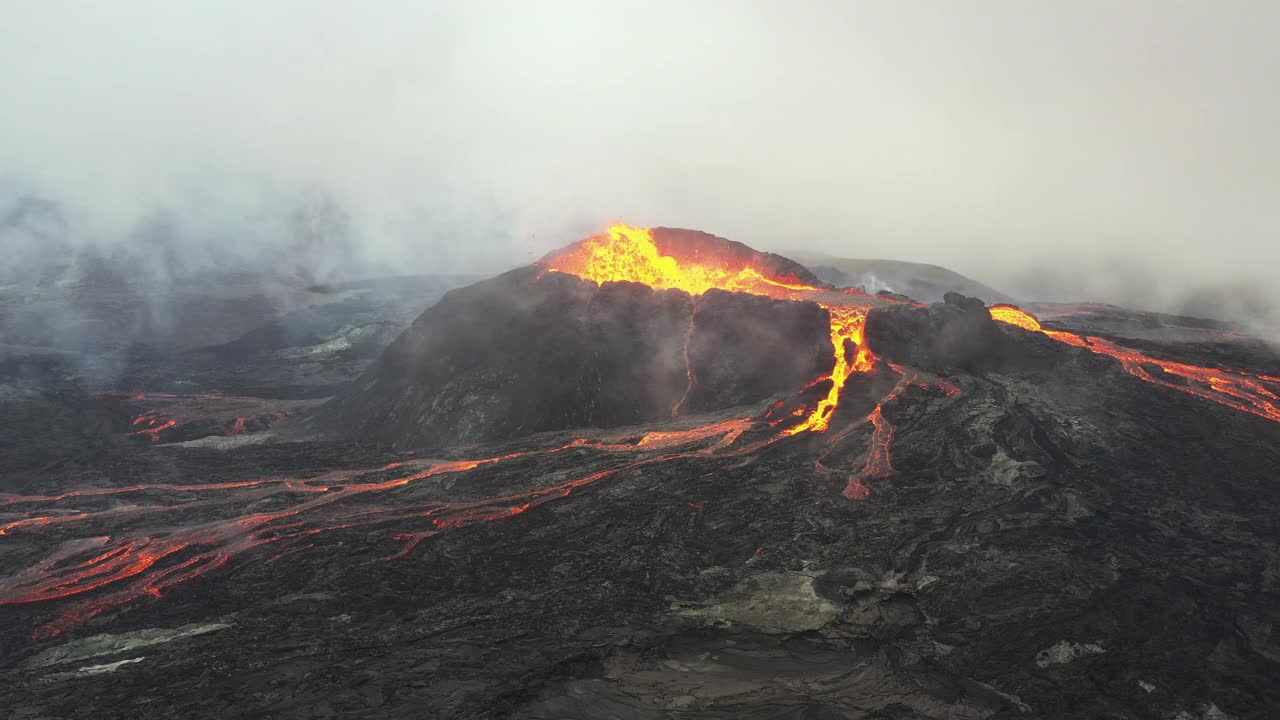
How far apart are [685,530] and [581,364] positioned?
568 inches

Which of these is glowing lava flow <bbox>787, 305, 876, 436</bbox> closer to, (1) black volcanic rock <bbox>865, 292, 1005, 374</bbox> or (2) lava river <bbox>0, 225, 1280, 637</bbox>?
(2) lava river <bbox>0, 225, 1280, 637</bbox>

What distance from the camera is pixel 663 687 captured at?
1444cm

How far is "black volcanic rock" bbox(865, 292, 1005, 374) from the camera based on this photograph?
32.5m

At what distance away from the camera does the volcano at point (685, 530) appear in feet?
48.3

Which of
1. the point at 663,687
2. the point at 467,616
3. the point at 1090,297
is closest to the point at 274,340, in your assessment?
the point at 467,616

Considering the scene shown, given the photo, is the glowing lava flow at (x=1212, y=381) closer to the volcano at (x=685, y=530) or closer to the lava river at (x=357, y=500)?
the lava river at (x=357, y=500)

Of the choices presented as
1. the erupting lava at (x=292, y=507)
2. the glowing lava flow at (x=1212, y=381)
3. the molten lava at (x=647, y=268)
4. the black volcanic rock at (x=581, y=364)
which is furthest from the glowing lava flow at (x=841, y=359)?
the glowing lava flow at (x=1212, y=381)

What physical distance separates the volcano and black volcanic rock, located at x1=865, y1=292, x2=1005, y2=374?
0.57 feet

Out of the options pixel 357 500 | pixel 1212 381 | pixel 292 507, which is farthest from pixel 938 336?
pixel 292 507

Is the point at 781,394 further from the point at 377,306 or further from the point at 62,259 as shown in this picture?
the point at 62,259

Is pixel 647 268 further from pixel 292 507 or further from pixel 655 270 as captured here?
pixel 292 507

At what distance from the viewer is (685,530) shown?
2180 cm

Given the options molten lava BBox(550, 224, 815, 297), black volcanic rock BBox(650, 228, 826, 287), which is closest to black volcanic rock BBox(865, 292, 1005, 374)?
molten lava BBox(550, 224, 815, 297)

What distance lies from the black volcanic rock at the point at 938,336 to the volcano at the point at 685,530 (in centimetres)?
17
